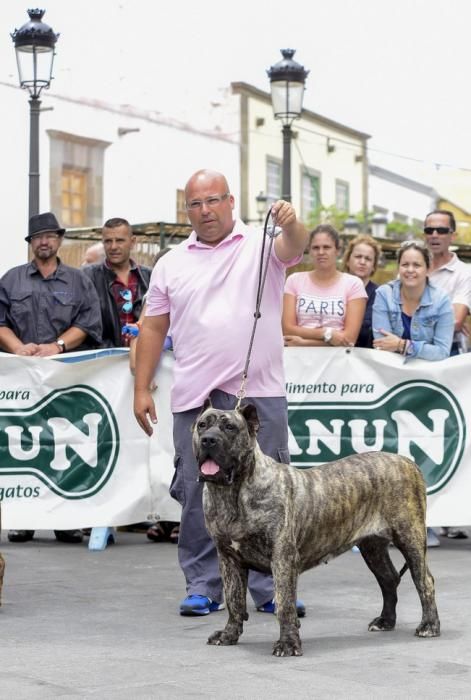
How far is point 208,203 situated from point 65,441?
10.9 ft

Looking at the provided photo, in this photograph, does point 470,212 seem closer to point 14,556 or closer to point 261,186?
point 261,186

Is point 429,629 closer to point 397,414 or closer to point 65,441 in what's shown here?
point 397,414

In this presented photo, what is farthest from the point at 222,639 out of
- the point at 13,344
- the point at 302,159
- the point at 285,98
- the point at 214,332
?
the point at 302,159

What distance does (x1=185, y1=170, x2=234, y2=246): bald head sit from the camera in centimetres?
694

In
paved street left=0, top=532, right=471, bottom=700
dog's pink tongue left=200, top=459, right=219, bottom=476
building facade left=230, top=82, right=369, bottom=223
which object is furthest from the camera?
building facade left=230, top=82, right=369, bottom=223

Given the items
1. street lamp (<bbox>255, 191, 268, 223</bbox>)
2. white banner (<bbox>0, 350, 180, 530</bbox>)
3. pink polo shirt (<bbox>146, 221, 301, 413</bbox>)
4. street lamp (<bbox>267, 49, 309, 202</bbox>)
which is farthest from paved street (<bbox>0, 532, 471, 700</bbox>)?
street lamp (<bbox>255, 191, 268, 223</bbox>)

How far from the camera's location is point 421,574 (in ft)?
21.4

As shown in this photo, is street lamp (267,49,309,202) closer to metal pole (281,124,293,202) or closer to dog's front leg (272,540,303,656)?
metal pole (281,124,293,202)

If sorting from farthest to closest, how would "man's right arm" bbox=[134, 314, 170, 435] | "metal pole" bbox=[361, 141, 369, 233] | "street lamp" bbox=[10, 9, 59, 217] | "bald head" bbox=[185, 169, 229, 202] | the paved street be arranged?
1. "metal pole" bbox=[361, 141, 369, 233]
2. "street lamp" bbox=[10, 9, 59, 217]
3. "man's right arm" bbox=[134, 314, 170, 435]
4. "bald head" bbox=[185, 169, 229, 202]
5. the paved street

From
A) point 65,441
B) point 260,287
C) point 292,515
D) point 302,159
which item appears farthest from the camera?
point 302,159

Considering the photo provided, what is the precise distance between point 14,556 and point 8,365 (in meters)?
1.35

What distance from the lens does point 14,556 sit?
9.27m

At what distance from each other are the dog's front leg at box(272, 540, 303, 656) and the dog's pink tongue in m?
0.50

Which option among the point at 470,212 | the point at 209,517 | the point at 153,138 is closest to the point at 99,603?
the point at 209,517
